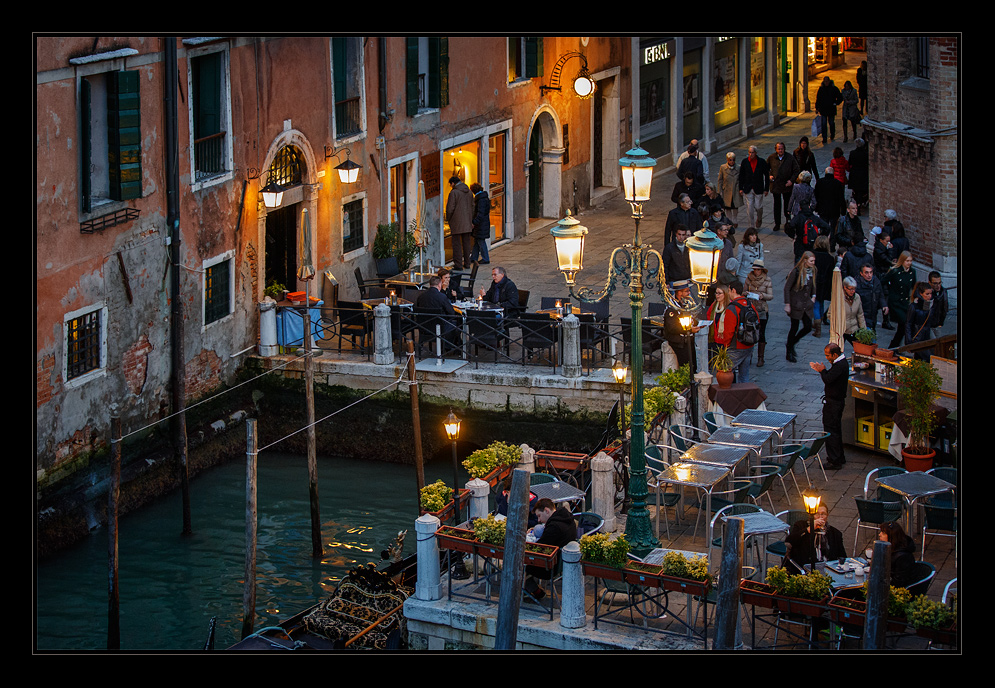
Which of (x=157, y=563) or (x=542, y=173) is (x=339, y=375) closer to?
(x=157, y=563)

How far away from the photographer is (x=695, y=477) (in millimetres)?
13461

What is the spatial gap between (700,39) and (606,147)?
4454 mm

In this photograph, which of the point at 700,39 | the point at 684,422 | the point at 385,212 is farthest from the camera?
the point at 700,39

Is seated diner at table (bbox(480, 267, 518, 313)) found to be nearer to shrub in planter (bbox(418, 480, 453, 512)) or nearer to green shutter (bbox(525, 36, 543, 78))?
shrub in planter (bbox(418, 480, 453, 512))

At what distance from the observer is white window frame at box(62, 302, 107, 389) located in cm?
1591

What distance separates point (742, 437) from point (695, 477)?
1.16 metres

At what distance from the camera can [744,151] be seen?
32219mm

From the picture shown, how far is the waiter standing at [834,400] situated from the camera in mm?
14719

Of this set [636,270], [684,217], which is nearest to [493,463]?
[636,270]

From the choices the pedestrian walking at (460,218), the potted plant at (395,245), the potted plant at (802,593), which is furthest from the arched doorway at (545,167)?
the potted plant at (802,593)

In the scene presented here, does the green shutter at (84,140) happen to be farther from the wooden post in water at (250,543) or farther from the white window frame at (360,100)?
the white window frame at (360,100)

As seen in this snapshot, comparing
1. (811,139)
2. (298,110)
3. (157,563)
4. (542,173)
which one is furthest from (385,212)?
(811,139)

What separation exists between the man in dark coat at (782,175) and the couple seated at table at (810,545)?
12.3m

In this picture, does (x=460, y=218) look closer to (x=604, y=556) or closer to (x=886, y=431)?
(x=886, y=431)
